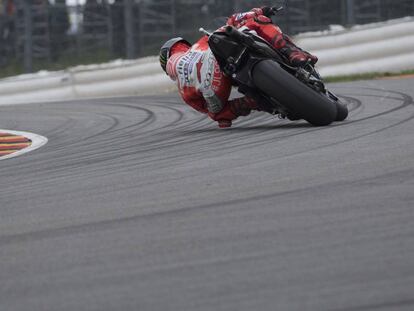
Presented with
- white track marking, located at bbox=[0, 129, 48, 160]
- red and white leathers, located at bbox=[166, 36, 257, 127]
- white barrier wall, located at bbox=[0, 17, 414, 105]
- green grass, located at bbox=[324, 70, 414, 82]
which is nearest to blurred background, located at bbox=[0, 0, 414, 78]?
white barrier wall, located at bbox=[0, 17, 414, 105]

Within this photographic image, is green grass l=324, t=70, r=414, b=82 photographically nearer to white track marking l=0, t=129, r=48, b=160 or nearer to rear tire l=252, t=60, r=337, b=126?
white track marking l=0, t=129, r=48, b=160

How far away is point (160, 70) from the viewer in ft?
55.5

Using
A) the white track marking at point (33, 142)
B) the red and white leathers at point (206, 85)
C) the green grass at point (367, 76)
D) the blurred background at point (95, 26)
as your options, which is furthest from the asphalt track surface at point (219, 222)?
the blurred background at point (95, 26)

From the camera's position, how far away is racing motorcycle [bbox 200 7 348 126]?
838 centimetres

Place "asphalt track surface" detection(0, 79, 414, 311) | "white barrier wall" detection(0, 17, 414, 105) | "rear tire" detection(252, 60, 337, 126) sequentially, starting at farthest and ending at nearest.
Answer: "white barrier wall" detection(0, 17, 414, 105) < "rear tire" detection(252, 60, 337, 126) < "asphalt track surface" detection(0, 79, 414, 311)

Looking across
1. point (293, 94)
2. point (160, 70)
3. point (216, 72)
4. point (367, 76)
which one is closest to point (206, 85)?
point (216, 72)

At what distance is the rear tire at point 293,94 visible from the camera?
834cm

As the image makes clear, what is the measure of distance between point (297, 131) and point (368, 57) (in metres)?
7.55

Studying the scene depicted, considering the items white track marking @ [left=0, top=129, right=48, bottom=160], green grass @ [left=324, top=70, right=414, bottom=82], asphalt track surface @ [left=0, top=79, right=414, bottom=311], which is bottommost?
green grass @ [left=324, top=70, right=414, bottom=82]

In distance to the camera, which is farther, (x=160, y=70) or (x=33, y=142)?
(x=160, y=70)

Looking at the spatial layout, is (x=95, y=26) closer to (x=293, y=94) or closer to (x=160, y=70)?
(x=160, y=70)

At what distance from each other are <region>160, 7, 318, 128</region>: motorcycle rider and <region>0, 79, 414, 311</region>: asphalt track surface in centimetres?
59

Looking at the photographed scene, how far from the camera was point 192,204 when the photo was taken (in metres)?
5.53

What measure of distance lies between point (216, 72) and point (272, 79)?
→ 1021mm
